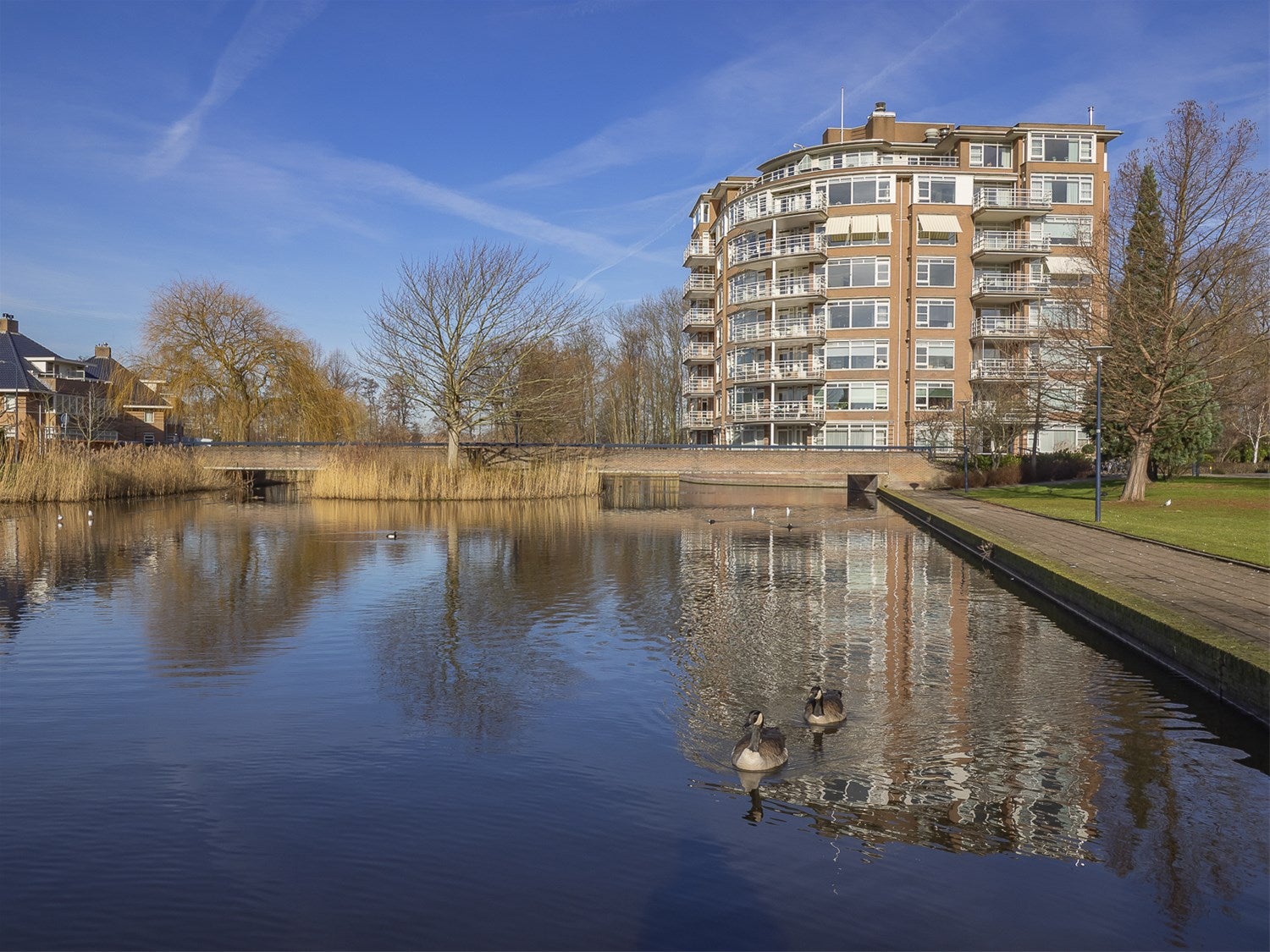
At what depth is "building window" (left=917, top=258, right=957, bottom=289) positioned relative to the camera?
5847 cm

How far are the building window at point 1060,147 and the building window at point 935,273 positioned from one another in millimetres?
7762

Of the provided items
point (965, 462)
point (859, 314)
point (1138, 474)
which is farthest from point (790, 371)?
point (1138, 474)

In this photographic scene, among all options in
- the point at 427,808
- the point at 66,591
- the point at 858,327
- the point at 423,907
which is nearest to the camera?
the point at 423,907

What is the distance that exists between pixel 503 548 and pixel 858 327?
4219 centimetres

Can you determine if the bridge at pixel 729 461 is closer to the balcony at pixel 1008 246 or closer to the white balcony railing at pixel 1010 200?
the balcony at pixel 1008 246

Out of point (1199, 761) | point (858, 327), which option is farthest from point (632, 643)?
point (858, 327)

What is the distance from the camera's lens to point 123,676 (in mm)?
10266

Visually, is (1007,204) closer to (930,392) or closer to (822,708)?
(930,392)

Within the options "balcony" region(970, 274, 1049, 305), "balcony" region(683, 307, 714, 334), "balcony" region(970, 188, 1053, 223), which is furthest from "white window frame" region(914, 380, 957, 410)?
"balcony" region(683, 307, 714, 334)

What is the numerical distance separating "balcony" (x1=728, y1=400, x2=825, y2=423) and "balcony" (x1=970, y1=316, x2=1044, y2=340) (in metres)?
10.1

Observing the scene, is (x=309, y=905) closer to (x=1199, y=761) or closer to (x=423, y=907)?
(x=423, y=907)

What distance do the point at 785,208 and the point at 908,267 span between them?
8.31 m

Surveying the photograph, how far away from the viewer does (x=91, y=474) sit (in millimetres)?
34781

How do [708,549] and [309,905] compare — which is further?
[708,549]
